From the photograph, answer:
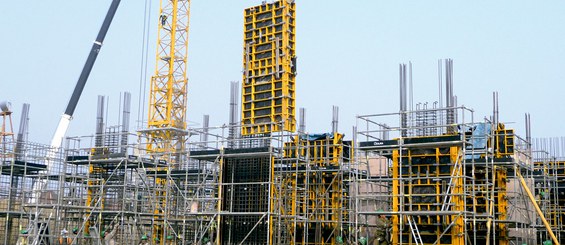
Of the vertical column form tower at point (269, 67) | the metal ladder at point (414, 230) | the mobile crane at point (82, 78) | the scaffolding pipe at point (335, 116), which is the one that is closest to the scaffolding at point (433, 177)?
the metal ladder at point (414, 230)

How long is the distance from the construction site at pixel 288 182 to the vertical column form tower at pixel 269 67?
7 centimetres

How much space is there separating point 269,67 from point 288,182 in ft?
35.3

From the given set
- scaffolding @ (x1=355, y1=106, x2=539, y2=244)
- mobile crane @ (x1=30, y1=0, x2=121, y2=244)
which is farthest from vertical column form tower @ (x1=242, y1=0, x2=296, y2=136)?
mobile crane @ (x1=30, y1=0, x2=121, y2=244)

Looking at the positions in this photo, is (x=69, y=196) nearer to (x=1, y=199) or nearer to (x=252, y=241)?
(x=1, y=199)

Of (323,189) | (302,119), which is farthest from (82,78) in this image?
(323,189)

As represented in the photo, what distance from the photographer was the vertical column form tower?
40844mm

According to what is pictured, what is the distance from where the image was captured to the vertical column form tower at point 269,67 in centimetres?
4084

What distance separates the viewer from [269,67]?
137ft

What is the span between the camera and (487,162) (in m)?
26.4

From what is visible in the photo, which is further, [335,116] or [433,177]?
[335,116]

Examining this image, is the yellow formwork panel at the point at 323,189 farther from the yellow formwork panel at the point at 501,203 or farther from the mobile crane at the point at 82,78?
the mobile crane at the point at 82,78

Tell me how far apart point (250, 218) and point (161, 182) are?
1511cm

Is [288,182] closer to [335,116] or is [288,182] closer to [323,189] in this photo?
[323,189]

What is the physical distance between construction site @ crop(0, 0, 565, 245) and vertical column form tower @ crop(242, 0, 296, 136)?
0.07 meters
